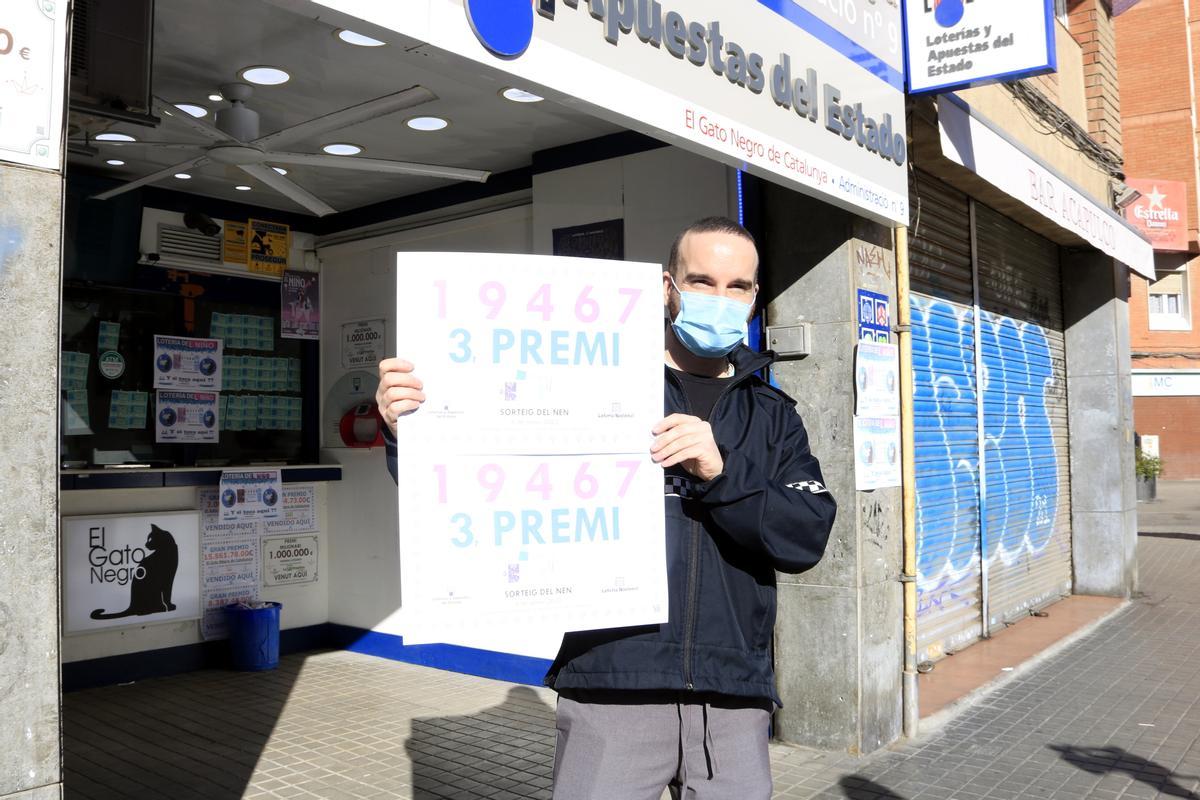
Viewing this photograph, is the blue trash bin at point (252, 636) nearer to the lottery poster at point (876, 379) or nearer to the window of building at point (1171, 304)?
the lottery poster at point (876, 379)

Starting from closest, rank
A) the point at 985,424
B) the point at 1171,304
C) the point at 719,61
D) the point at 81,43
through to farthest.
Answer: the point at 81,43 < the point at 719,61 < the point at 985,424 < the point at 1171,304

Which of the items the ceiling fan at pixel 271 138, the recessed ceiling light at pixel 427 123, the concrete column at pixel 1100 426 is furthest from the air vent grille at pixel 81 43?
the concrete column at pixel 1100 426

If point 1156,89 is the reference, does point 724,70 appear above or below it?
below

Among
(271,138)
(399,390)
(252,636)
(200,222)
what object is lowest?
(252,636)

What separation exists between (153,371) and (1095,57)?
10126 mm

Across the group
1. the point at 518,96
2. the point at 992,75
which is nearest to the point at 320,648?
Answer: the point at 518,96

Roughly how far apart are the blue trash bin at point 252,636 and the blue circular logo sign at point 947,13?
621 cm

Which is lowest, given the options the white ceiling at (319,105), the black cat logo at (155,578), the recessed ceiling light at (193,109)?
the black cat logo at (155,578)

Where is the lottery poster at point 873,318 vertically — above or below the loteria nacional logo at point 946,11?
below

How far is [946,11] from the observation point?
19.7 ft

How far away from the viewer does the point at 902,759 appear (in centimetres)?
538

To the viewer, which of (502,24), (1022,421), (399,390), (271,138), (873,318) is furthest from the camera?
(1022,421)

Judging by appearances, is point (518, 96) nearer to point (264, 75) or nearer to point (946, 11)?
point (264, 75)

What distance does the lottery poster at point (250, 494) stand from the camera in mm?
7855
